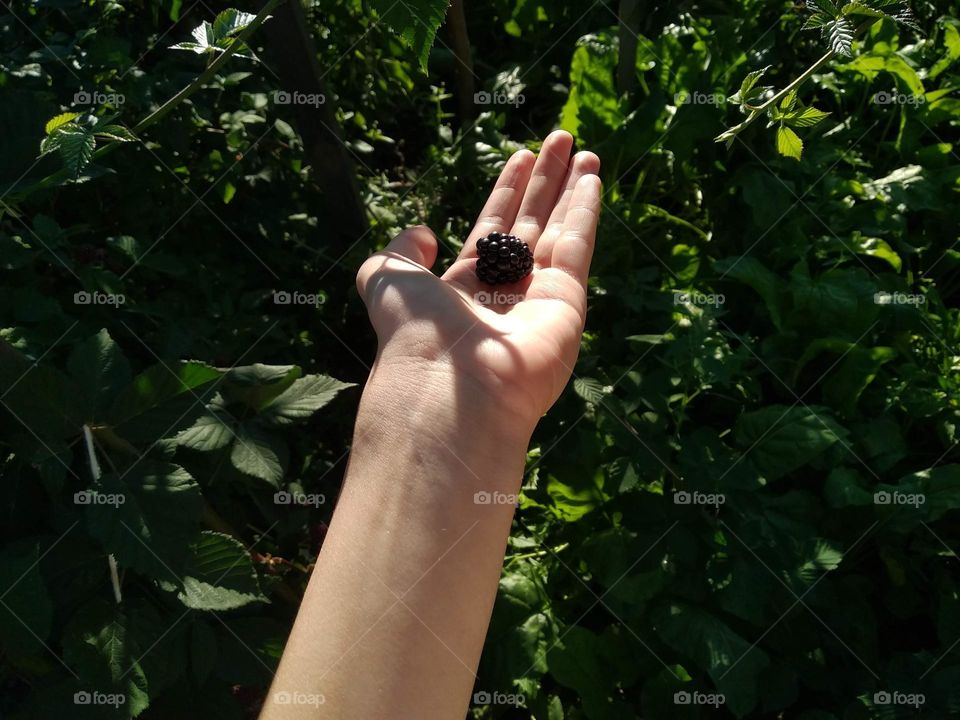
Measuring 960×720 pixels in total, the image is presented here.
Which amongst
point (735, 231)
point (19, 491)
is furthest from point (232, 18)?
point (735, 231)

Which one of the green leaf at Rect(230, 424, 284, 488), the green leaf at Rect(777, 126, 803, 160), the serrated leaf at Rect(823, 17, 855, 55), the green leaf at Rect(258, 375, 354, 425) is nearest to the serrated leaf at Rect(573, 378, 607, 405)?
the green leaf at Rect(258, 375, 354, 425)

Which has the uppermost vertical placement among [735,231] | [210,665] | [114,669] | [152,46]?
[152,46]

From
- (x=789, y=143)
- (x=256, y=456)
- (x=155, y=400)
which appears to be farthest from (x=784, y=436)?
(x=155, y=400)

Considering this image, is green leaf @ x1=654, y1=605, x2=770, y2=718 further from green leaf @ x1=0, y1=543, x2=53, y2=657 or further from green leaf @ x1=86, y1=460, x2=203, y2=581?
green leaf @ x1=0, y1=543, x2=53, y2=657

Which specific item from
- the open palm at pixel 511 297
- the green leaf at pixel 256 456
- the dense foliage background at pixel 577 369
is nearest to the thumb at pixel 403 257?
the open palm at pixel 511 297

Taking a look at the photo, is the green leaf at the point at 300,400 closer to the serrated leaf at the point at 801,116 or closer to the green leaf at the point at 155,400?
the green leaf at the point at 155,400

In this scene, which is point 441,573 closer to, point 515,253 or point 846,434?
point 515,253
